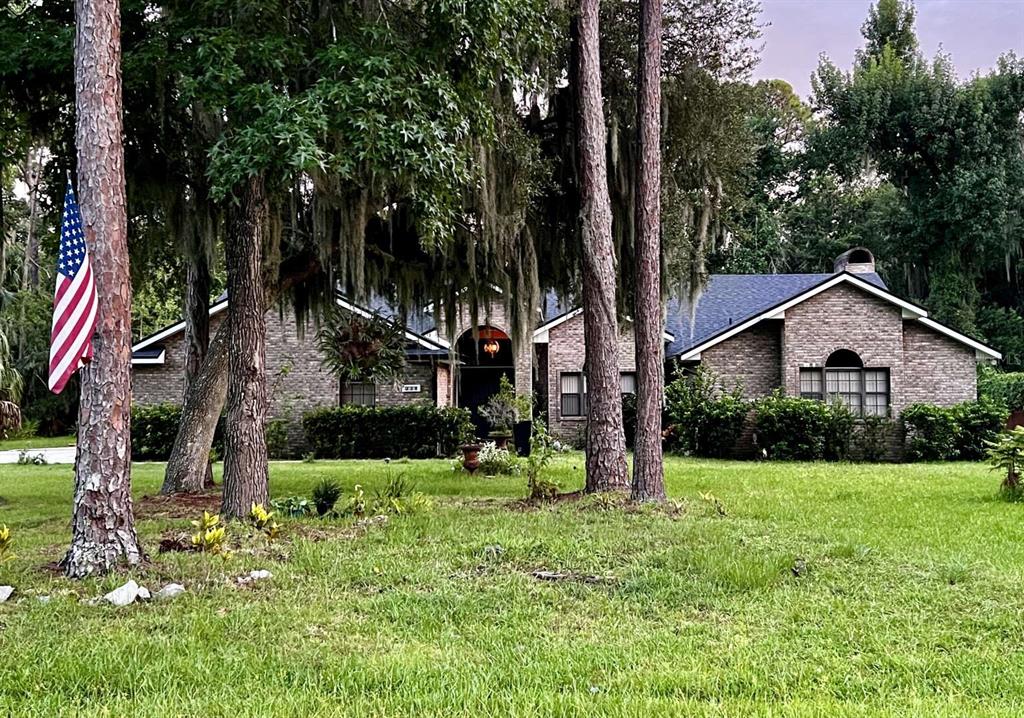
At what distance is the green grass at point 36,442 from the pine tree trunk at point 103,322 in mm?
20432

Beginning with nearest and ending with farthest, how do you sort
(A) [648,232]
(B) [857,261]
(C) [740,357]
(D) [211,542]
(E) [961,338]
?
(D) [211,542] → (A) [648,232] → (E) [961,338] → (C) [740,357] → (B) [857,261]

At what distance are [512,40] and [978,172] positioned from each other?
27.9 meters

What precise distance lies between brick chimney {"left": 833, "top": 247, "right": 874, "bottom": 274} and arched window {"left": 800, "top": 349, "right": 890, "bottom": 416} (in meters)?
5.40

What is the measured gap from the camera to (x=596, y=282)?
9359 millimetres

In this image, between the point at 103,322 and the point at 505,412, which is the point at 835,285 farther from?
the point at 103,322

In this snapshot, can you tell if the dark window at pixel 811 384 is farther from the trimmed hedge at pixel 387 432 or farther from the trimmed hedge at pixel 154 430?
the trimmed hedge at pixel 154 430

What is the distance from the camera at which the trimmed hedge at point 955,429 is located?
53.5 ft

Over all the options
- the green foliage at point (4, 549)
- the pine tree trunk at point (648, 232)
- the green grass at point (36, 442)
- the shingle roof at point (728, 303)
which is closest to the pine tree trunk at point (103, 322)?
the green foliage at point (4, 549)

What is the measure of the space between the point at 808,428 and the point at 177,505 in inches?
472

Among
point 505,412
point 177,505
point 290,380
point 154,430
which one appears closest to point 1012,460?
point 177,505

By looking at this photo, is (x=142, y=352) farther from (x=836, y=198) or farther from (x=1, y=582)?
(x=836, y=198)

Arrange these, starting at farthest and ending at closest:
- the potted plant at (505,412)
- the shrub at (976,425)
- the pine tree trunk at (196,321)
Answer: the shrub at (976,425) < the potted plant at (505,412) < the pine tree trunk at (196,321)

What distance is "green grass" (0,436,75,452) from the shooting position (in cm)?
→ 2377

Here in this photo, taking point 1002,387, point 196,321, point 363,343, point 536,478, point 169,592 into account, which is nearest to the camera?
point 169,592
